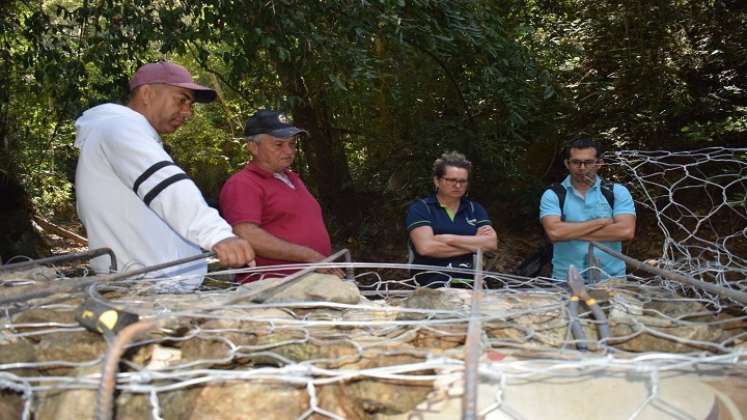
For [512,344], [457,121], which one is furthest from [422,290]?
[457,121]

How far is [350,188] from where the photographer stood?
8336mm

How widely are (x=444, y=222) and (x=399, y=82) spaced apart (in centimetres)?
360

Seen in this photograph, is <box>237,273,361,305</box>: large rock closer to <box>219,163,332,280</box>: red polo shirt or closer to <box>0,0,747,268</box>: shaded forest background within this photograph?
<box>219,163,332,280</box>: red polo shirt

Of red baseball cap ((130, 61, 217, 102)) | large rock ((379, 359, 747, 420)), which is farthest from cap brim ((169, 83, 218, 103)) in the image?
large rock ((379, 359, 747, 420))

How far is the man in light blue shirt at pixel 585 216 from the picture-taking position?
3.27 metres

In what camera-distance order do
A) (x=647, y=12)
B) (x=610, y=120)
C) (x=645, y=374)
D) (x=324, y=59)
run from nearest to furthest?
(x=645, y=374) < (x=324, y=59) < (x=647, y=12) < (x=610, y=120)

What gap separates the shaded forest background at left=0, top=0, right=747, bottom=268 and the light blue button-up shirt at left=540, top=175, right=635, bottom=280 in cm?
154

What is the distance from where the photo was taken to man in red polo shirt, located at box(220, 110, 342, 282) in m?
2.86

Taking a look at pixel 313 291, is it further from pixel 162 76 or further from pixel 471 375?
pixel 162 76

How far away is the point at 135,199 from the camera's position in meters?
2.33

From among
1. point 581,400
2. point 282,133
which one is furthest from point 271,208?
point 581,400

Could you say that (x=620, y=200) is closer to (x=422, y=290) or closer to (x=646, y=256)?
(x=422, y=290)

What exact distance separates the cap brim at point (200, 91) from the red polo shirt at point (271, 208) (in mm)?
387

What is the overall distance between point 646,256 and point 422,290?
555 centimetres
